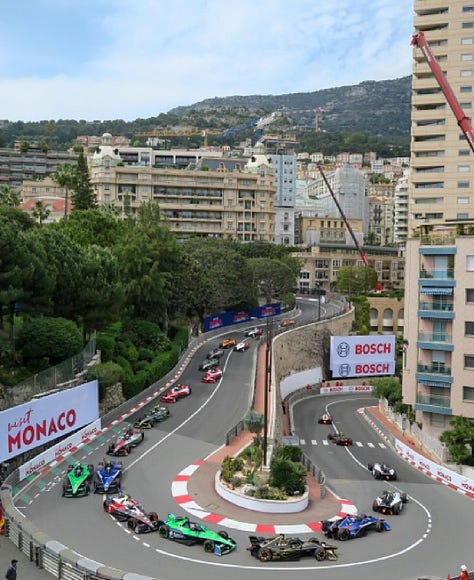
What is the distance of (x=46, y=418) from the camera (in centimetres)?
3666

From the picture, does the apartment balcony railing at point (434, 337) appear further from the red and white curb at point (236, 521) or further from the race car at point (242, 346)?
the race car at point (242, 346)

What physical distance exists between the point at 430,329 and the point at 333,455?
460 inches

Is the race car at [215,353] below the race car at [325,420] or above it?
above

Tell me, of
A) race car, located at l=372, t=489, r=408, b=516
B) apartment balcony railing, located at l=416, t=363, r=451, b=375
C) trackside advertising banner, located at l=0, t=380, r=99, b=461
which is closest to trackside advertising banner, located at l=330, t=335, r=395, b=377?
apartment balcony railing, located at l=416, t=363, r=451, b=375

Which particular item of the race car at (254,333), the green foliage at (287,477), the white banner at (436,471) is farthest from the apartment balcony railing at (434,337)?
the race car at (254,333)

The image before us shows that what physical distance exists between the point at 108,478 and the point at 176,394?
67.7 ft

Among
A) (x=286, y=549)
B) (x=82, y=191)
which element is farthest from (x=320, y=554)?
(x=82, y=191)

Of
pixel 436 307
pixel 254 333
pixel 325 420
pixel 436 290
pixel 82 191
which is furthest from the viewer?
pixel 82 191

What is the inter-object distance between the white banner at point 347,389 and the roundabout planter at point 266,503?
46.4m

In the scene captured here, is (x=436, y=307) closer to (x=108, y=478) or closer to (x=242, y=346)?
(x=108, y=478)

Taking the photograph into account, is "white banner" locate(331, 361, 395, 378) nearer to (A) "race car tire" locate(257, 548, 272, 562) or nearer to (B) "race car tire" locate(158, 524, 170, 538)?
(B) "race car tire" locate(158, 524, 170, 538)

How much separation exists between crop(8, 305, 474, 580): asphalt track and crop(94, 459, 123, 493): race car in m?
0.74

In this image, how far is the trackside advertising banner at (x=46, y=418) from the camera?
3306cm

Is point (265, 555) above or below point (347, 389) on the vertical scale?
above
